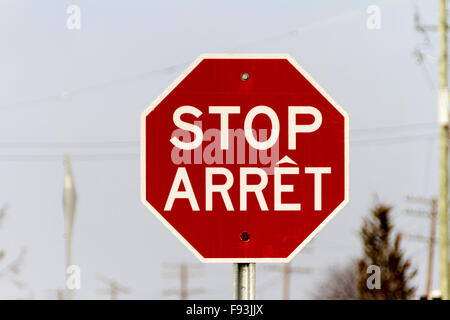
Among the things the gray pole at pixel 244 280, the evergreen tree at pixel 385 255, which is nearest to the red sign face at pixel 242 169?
the gray pole at pixel 244 280

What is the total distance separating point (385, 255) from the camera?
76.9 metres

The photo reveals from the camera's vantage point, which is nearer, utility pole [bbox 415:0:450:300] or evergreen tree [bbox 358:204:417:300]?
utility pole [bbox 415:0:450:300]

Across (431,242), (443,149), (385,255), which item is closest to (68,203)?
(443,149)

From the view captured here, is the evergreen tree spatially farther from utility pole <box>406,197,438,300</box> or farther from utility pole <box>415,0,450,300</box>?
utility pole <box>415,0,450,300</box>

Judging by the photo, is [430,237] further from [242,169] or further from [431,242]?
[242,169]

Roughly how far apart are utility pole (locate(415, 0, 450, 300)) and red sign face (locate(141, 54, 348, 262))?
20.3m

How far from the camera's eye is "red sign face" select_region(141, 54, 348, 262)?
605 cm

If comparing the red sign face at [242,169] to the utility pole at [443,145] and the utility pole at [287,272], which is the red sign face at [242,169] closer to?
the utility pole at [443,145]

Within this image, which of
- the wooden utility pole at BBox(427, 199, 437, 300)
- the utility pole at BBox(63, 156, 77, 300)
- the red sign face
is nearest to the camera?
the red sign face

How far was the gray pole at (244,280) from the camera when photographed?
19.8 ft

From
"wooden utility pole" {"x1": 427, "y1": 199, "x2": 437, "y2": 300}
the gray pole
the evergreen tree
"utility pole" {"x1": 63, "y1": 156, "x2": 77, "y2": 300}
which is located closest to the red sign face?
the gray pole
